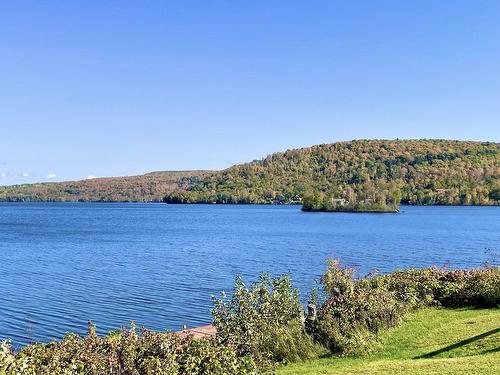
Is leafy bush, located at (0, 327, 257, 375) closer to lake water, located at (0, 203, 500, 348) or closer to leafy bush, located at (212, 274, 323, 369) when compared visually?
leafy bush, located at (212, 274, 323, 369)

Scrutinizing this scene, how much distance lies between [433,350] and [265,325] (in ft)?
13.2

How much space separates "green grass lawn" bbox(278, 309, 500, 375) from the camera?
36.8ft

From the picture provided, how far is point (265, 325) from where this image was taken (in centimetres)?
1401

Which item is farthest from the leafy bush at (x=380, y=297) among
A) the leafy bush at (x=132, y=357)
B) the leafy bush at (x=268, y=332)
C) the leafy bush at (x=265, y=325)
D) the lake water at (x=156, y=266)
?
the lake water at (x=156, y=266)

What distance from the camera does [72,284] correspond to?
117 feet

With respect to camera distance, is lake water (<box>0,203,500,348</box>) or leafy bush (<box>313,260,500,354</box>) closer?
leafy bush (<box>313,260,500,354</box>)

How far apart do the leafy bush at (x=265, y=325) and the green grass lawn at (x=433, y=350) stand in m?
0.53

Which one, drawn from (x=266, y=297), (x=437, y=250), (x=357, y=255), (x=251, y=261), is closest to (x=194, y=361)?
(x=266, y=297)

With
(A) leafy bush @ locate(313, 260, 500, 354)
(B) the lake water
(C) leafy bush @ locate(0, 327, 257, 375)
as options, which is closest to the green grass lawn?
(A) leafy bush @ locate(313, 260, 500, 354)

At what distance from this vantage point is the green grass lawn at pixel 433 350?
1122 centimetres

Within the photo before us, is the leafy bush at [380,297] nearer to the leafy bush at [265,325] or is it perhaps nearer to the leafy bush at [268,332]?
the leafy bush at [268,332]

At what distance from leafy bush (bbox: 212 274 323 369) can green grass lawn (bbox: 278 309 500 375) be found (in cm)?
53

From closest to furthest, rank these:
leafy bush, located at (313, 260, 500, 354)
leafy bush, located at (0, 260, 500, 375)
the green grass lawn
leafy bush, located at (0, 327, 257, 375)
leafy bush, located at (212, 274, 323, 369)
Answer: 1. leafy bush, located at (0, 327, 257, 375)
2. leafy bush, located at (0, 260, 500, 375)
3. the green grass lawn
4. leafy bush, located at (212, 274, 323, 369)
5. leafy bush, located at (313, 260, 500, 354)

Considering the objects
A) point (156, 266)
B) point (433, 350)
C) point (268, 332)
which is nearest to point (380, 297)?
point (433, 350)
